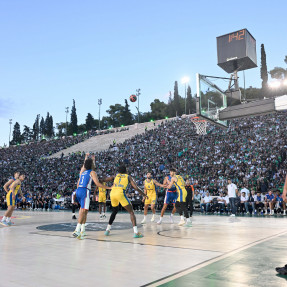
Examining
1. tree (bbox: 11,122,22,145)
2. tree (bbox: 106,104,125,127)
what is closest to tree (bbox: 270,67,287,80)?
tree (bbox: 106,104,125,127)

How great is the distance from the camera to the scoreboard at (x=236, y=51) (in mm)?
13844

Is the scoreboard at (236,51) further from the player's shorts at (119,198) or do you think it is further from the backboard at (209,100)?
the player's shorts at (119,198)

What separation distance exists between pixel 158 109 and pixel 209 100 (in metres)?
67.1

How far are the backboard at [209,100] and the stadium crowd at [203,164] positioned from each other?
544cm

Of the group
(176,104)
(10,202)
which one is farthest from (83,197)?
(176,104)

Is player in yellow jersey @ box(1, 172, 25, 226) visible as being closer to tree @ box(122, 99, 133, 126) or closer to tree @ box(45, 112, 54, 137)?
tree @ box(122, 99, 133, 126)

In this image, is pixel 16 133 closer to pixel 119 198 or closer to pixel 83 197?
pixel 83 197

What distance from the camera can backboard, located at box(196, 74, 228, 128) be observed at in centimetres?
1285

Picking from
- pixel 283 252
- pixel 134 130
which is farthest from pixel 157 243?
pixel 134 130

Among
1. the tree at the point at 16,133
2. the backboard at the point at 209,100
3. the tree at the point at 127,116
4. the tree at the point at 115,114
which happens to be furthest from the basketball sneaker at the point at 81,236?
the tree at the point at 16,133

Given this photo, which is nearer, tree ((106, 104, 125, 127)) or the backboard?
the backboard

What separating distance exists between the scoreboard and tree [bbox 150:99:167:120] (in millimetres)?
64279

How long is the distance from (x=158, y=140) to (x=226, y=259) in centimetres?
3011

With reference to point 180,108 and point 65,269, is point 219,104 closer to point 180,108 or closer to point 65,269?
point 65,269
